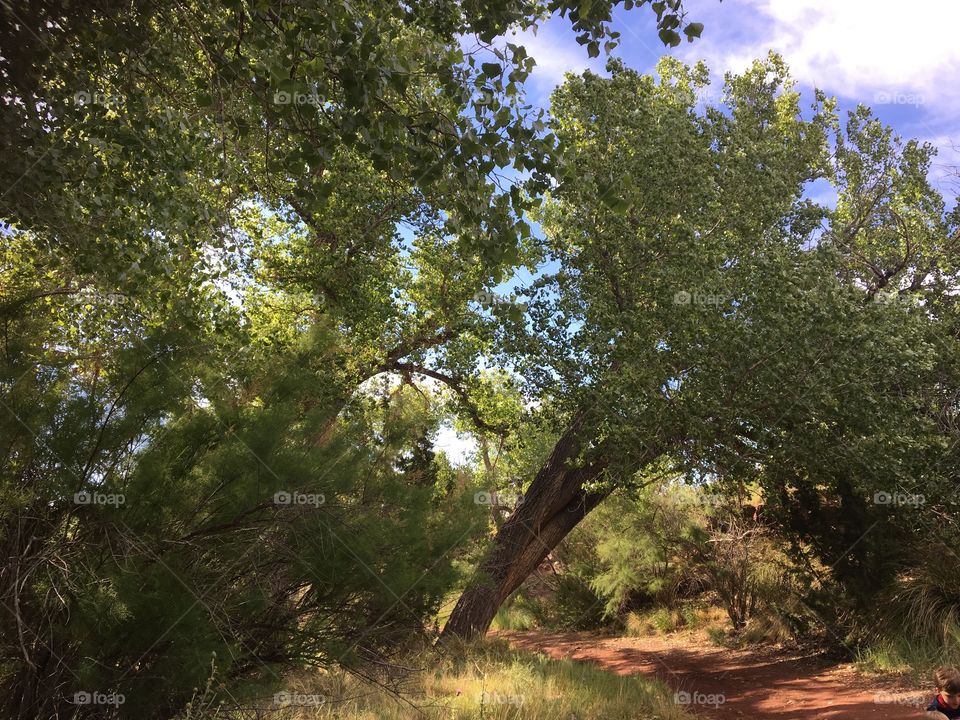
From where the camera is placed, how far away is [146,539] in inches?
186

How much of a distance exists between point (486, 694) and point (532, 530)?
3973 millimetres

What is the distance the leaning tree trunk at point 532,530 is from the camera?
1174 centimetres

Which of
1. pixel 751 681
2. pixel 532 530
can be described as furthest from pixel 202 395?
pixel 751 681

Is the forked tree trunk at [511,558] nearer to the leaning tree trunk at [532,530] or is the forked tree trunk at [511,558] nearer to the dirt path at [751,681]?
the leaning tree trunk at [532,530]

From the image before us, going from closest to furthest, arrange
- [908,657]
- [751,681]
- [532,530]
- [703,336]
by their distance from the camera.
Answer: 1. [703,336]
2. [908,657]
3. [532,530]
4. [751,681]

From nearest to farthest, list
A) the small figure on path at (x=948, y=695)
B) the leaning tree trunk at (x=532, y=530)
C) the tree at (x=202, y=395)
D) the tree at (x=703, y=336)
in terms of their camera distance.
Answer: the tree at (x=202, y=395)
the small figure on path at (x=948, y=695)
the tree at (x=703, y=336)
the leaning tree trunk at (x=532, y=530)

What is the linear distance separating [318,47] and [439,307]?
937cm

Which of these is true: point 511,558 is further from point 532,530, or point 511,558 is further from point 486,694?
point 486,694

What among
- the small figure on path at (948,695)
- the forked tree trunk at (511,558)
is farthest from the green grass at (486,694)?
the small figure on path at (948,695)

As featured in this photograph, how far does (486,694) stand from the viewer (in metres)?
7.99

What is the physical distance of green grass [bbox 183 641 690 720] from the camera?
6.80m

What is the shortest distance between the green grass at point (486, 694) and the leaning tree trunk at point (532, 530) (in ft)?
1.95

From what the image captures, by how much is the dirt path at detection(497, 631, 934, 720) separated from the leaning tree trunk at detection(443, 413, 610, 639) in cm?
297

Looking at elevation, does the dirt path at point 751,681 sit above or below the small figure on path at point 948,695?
below
